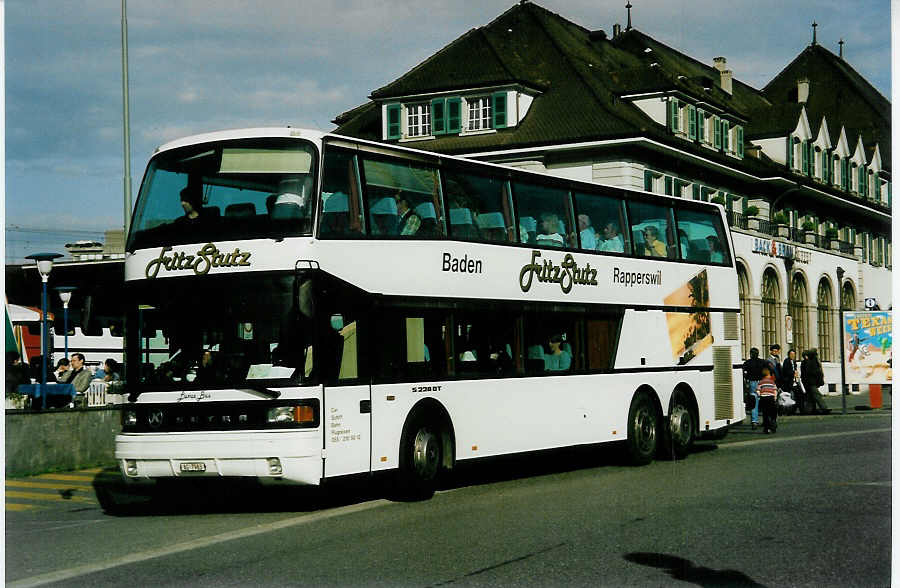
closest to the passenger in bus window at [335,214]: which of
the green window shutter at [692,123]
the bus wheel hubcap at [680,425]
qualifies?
the bus wheel hubcap at [680,425]

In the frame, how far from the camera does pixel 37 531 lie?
13.1 m

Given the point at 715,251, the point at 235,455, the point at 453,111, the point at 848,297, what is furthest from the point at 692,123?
the point at 235,455

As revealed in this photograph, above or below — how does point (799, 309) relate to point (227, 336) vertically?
above

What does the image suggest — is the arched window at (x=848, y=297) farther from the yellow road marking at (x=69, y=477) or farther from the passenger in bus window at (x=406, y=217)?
the passenger in bus window at (x=406, y=217)

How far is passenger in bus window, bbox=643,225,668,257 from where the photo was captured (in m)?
19.5

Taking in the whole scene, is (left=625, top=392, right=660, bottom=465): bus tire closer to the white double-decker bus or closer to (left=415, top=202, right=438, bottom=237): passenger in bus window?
the white double-decker bus

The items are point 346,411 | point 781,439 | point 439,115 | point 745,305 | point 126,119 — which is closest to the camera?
point 346,411

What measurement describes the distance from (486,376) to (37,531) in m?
5.46

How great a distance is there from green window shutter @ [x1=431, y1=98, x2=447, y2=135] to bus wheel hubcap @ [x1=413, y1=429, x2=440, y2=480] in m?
32.9

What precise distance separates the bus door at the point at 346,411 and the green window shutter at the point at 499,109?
110 feet

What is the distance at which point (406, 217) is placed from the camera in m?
15.1

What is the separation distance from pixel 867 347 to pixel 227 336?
25403 mm

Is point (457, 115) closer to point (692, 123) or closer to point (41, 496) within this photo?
point (692, 123)

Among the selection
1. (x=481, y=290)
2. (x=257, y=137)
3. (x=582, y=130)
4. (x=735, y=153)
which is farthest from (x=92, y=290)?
(x=735, y=153)
